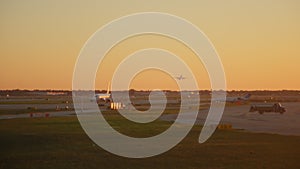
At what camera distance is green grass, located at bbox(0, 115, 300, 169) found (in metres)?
23.6

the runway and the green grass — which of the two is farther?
the runway

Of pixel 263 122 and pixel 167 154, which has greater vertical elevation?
pixel 263 122

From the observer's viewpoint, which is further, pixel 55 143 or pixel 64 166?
pixel 55 143

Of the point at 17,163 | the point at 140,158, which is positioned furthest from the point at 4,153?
the point at 140,158

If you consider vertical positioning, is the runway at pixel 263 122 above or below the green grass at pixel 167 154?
above

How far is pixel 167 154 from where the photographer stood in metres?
27.5

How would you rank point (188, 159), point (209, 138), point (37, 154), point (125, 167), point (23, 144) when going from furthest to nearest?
point (209, 138) < point (23, 144) < point (37, 154) < point (188, 159) < point (125, 167)

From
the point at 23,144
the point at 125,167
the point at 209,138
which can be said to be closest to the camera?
the point at 125,167

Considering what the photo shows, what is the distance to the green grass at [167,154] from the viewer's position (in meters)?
23.6

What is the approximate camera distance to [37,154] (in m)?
27.5

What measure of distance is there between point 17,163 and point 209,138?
17.9 metres

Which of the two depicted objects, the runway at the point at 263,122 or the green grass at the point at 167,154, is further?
the runway at the point at 263,122

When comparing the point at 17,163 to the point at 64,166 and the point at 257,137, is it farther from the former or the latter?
the point at 257,137

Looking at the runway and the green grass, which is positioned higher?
the runway
